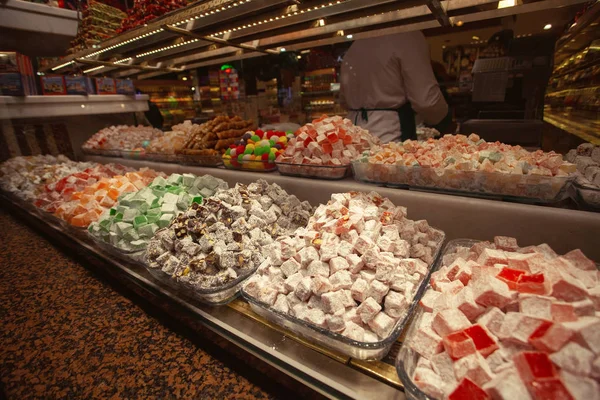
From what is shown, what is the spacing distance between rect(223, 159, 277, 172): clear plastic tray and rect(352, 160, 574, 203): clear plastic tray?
0.65 metres

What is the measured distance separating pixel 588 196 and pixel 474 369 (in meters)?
0.86

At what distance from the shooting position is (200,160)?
2506 mm

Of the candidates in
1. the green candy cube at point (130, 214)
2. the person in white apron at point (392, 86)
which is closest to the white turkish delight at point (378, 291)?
the green candy cube at point (130, 214)

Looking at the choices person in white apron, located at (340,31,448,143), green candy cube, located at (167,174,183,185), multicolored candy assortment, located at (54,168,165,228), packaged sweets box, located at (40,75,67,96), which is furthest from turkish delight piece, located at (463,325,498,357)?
packaged sweets box, located at (40,75,67,96)

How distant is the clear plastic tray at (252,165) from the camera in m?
2.10

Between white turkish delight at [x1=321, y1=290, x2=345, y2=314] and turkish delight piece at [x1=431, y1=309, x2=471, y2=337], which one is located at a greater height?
turkish delight piece at [x1=431, y1=309, x2=471, y2=337]

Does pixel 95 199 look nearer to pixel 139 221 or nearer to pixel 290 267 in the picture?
pixel 139 221

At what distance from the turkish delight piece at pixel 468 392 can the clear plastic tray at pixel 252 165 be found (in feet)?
5.42

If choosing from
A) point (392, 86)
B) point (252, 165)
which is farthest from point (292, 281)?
point (392, 86)

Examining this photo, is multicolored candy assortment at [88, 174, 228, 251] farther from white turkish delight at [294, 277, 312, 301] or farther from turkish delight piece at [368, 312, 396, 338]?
turkish delight piece at [368, 312, 396, 338]

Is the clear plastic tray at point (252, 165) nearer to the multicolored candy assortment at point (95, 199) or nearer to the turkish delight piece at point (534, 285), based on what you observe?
the multicolored candy assortment at point (95, 199)

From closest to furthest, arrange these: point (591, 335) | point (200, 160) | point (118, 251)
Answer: point (591, 335) < point (118, 251) < point (200, 160)

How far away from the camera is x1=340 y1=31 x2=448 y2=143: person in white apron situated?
8.94 feet

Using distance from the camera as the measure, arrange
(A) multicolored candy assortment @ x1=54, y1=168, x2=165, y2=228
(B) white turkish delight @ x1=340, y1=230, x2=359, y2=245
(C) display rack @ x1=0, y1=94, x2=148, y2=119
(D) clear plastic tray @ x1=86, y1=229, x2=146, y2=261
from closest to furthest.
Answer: (B) white turkish delight @ x1=340, y1=230, x2=359, y2=245 → (D) clear plastic tray @ x1=86, y1=229, x2=146, y2=261 → (A) multicolored candy assortment @ x1=54, y1=168, x2=165, y2=228 → (C) display rack @ x1=0, y1=94, x2=148, y2=119
